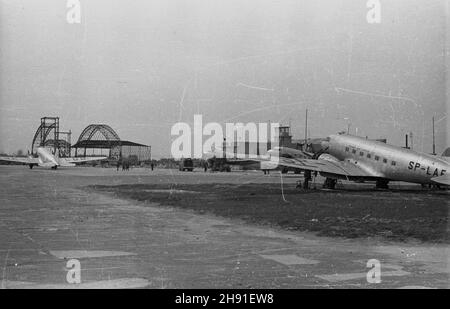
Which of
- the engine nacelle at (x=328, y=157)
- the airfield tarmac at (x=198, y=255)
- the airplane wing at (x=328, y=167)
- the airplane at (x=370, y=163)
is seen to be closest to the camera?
the airfield tarmac at (x=198, y=255)

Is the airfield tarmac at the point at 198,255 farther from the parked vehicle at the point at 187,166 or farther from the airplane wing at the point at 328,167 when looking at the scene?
the parked vehicle at the point at 187,166

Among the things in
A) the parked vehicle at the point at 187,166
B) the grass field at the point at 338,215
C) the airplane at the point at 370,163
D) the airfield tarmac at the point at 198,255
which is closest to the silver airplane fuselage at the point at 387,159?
the airplane at the point at 370,163

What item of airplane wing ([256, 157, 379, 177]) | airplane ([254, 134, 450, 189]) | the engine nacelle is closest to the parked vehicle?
airplane ([254, 134, 450, 189])

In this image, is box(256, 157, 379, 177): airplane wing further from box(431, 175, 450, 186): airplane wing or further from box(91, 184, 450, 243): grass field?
box(91, 184, 450, 243): grass field

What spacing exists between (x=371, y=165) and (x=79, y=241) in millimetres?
23682

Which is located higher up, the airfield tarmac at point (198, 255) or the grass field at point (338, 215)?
the grass field at point (338, 215)

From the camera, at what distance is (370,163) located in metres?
31.6

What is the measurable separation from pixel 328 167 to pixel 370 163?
110 inches

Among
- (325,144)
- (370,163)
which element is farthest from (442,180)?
(325,144)

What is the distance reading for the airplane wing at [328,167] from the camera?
30.5 metres
